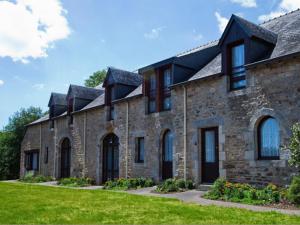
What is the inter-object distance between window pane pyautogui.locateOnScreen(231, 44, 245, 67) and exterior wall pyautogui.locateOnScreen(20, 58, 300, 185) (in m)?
0.75

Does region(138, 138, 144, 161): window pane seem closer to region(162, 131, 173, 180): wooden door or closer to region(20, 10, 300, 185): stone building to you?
region(20, 10, 300, 185): stone building

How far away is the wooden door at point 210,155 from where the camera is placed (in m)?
14.5

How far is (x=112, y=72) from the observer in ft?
68.6

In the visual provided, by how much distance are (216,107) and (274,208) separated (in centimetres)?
541

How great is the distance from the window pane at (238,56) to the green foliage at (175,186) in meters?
5.11

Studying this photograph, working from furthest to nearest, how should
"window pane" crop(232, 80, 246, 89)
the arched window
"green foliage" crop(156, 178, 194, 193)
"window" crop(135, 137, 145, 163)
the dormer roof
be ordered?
1. "window" crop(135, 137, 145, 163)
2. "green foliage" crop(156, 178, 194, 193)
3. "window pane" crop(232, 80, 246, 89)
4. the dormer roof
5. the arched window

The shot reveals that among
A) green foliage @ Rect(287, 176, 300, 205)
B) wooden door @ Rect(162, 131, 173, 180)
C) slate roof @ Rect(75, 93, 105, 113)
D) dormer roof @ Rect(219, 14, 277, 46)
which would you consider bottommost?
green foliage @ Rect(287, 176, 300, 205)

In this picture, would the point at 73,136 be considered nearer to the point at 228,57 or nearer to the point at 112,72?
the point at 112,72

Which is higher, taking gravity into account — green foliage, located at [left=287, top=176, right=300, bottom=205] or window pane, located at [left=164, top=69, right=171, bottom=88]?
window pane, located at [left=164, top=69, right=171, bottom=88]

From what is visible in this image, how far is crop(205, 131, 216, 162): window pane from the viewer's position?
14637 mm

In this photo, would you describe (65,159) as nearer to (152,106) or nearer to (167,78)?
(152,106)

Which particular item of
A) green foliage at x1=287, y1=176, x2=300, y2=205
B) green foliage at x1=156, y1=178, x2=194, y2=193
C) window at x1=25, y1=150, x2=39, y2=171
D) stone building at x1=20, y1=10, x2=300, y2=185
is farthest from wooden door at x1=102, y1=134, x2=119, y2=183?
green foliage at x1=287, y1=176, x2=300, y2=205

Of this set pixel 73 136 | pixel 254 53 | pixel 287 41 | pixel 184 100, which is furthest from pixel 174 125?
pixel 73 136

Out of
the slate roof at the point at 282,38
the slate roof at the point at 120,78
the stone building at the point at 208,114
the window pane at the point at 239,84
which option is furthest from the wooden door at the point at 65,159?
the window pane at the point at 239,84
